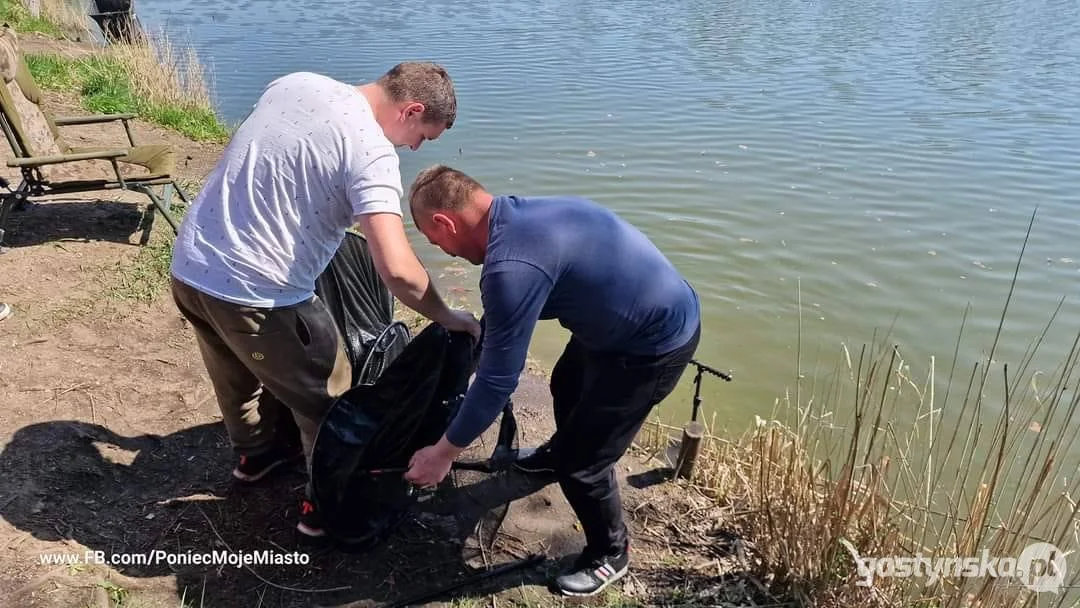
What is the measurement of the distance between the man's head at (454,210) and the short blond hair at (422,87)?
12.3 inches

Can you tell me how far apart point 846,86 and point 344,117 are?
32.6 ft

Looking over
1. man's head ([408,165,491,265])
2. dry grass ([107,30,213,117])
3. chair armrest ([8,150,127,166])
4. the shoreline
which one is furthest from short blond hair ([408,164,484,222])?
dry grass ([107,30,213,117])


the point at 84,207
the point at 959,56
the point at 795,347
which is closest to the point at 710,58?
the point at 959,56

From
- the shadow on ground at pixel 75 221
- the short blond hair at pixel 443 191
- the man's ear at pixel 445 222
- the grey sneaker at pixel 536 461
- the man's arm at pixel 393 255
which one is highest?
the short blond hair at pixel 443 191

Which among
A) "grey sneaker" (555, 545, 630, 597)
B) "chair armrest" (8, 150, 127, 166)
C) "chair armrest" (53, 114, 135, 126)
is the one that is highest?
"chair armrest" (53, 114, 135, 126)

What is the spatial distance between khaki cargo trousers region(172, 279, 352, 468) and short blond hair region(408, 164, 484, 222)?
0.65 metres

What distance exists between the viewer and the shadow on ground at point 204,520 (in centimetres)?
270

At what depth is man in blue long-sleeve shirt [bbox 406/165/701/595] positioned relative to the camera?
81.2 inches

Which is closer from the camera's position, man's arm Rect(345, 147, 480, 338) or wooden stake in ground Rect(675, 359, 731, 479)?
man's arm Rect(345, 147, 480, 338)

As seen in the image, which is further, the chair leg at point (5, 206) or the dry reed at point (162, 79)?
the dry reed at point (162, 79)

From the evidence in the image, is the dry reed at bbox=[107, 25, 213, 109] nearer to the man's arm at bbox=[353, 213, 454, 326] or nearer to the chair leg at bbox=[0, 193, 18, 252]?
the chair leg at bbox=[0, 193, 18, 252]

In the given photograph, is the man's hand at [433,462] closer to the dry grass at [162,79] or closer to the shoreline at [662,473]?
the shoreline at [662,473]

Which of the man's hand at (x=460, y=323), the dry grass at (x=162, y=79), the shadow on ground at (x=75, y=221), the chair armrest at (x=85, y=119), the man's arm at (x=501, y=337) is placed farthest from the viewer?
the dry grass at (x=162, y=79)

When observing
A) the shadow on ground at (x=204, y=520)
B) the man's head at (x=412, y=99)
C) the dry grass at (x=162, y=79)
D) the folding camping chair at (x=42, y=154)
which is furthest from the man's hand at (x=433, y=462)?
the dry grass at (x=162, y=79)
